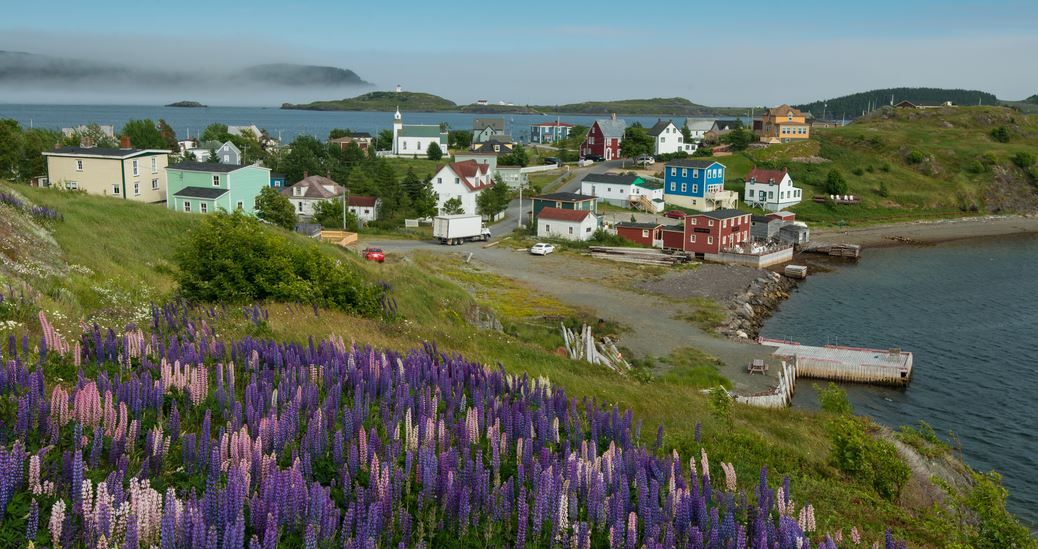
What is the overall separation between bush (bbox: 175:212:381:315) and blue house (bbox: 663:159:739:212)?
7319cm

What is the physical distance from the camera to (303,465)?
8070 millimetres

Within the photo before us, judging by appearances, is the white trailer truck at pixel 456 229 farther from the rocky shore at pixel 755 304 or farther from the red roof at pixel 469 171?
the rocky shore at pixel 755 304

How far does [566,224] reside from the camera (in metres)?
73.6

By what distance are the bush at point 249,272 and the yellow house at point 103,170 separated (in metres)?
40.4

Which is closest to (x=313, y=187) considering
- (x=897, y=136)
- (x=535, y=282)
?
(x=535, y=282)

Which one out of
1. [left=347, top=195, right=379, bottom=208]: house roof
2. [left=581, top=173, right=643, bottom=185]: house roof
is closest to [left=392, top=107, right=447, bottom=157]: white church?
[left=581, top=173, right=643, bottom=185]: house roof

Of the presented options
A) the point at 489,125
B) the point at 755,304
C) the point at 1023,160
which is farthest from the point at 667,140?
the point at 755,304

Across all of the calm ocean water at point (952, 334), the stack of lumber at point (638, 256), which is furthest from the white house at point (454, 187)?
the calm ocean water at point (952, 334)

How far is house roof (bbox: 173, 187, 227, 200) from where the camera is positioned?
194 feet

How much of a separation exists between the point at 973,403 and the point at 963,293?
28499mm

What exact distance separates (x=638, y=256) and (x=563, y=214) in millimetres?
9135

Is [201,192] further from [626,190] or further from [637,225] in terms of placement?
[626,190]

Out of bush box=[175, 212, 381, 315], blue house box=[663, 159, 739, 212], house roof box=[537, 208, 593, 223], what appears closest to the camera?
bush box=[175, 212, 381, 315]

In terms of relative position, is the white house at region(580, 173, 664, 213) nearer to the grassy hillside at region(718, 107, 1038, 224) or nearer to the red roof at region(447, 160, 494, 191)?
the red roof at region(447, 160, 494, 191)
